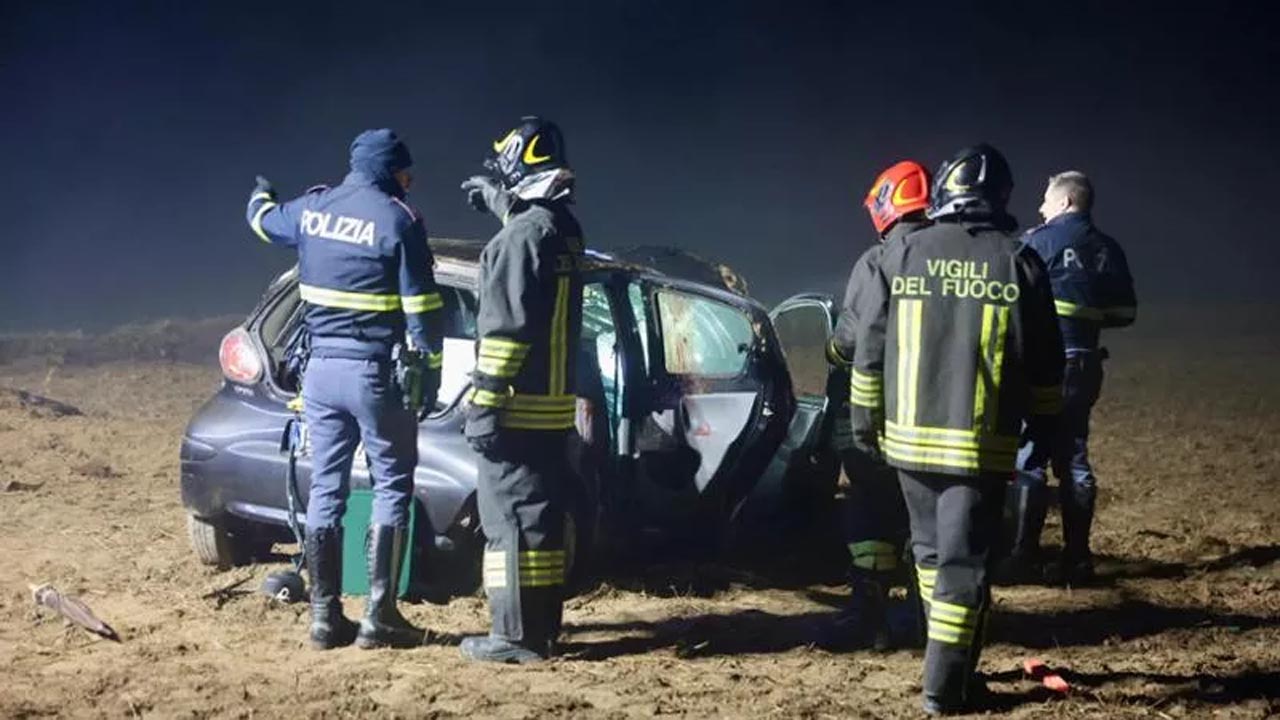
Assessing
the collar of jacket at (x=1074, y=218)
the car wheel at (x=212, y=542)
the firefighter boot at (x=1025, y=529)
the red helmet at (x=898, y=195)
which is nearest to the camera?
the red helmet at (x=898, y=195)

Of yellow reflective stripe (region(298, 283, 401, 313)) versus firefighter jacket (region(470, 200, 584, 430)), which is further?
yellow reflective stripe (region(298, 283, 401, 313))

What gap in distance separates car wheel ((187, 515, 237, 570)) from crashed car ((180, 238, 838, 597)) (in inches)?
0.4

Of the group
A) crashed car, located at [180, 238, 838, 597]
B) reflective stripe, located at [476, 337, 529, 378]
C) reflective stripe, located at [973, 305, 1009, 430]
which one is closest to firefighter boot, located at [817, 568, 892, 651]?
crashed car, located at [180, 238, 838, 597]

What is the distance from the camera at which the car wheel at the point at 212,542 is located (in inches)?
240

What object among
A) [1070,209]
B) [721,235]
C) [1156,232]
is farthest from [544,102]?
[1070,209]

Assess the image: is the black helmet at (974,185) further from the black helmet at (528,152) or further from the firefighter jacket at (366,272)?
the firefighter jacket at (366,272)

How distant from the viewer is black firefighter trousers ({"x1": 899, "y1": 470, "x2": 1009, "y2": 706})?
444cm

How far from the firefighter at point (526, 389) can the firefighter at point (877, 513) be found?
3.75 feet

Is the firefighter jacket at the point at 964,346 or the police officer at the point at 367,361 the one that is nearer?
the firefighter jacket at the point at 964,346

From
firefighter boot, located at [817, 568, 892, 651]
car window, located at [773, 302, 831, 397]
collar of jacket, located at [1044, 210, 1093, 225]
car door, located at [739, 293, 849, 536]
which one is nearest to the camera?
firefighter boot, located at [817, 568, 892, 651]

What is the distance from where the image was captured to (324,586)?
16.9ft

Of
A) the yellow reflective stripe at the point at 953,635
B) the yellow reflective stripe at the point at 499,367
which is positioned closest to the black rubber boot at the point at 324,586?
the yellow reflective stripe at the point at 499,367

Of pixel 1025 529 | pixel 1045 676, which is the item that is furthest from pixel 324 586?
pixel 1025 529

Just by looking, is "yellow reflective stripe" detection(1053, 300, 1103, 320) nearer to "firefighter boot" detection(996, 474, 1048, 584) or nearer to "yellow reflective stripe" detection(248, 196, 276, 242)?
"firefighter boot" detection(996, 474, 1048, 584)
